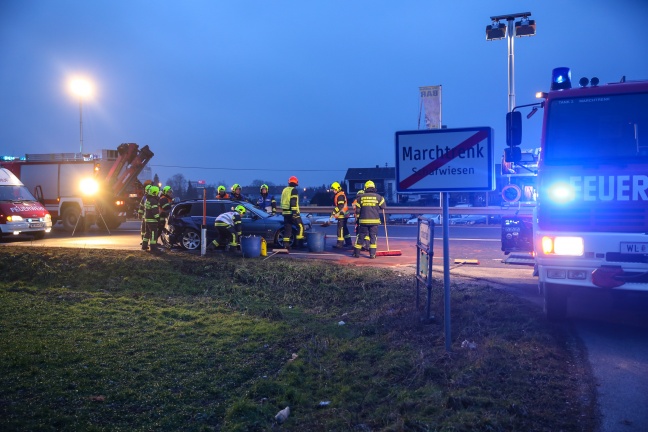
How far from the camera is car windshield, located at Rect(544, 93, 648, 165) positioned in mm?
6555

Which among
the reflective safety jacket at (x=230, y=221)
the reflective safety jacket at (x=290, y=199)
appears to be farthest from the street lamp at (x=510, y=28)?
the reflective safety jacket at (x=230, y=221)

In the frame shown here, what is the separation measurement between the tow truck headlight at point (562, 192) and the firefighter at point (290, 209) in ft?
28.0

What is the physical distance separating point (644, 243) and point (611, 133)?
142cm

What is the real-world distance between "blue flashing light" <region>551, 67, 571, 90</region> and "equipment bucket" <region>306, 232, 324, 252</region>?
904 cm

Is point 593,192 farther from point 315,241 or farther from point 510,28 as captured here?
point 510,28

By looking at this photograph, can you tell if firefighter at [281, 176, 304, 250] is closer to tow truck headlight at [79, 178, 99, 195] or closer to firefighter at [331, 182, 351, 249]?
firefighter at [331, 182, 351, 249]

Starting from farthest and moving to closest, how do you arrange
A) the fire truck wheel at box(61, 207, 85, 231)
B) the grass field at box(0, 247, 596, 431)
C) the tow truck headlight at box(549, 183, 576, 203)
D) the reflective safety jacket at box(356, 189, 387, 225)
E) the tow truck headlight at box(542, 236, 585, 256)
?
the fire truck wheel at box(61, 207, 85, 231) → the reflective safety jacket at box(356, 189, 387, 225) → the tow truck headlight at box(549, 183, 576, 203) → the tow truck headlight at box(542, 236, 585, 256) → the grass field at box(0, 247, 596, 431)

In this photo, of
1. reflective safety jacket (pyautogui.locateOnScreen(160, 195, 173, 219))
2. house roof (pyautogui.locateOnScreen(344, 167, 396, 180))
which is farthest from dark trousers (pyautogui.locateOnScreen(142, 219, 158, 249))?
house roof (pyautogui.locateOnScreen(344, 167, 396, 180))

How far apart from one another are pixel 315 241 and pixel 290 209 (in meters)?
1.44

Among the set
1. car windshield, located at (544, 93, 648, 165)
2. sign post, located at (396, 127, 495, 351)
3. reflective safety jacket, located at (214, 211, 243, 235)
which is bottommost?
reflective safety jacket, located at (214, 211, 243, 235)

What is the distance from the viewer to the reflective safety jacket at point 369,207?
13805mm

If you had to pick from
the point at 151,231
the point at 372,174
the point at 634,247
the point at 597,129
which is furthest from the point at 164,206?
the point at 372,174

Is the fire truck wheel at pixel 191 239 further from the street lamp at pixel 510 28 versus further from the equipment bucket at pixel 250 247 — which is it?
the street lamp at pixel 510 28

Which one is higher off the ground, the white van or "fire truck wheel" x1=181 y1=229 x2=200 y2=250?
the white van
